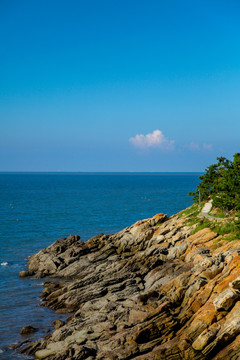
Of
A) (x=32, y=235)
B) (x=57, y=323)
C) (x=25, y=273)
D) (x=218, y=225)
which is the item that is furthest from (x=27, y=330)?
(x=32, y=235)

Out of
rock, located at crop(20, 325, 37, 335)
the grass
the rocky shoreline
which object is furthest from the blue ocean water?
the grass

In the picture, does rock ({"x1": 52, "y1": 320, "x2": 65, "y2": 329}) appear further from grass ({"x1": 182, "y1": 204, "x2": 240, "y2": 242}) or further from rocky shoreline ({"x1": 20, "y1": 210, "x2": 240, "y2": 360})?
grass ({"x1": 182, "y1": 204, "x2": 240, "y2": 242})

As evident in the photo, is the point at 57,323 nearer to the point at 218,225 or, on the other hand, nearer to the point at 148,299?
the point at 148,299

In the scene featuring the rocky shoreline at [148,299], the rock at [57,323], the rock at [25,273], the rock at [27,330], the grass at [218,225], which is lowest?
the rock at [27,330]

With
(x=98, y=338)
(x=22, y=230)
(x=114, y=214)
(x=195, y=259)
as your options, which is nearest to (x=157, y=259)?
(x=195, y=259)

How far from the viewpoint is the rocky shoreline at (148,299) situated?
25.1 metres

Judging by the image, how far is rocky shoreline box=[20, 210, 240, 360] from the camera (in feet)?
82.5

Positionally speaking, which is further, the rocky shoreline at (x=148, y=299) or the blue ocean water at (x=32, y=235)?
the blue ocean water at (x=32, y=235)

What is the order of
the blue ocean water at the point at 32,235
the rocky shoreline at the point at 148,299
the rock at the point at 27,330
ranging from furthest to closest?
1. the blue ocean water at the point at 32,235
2. the rock at the point at 27,330
3. the rocky shoreline at the point at 148,299

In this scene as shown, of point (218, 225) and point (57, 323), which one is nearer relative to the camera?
point (57, 323)

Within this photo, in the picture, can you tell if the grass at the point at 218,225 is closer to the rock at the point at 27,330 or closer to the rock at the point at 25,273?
the rock at the point at 27,330

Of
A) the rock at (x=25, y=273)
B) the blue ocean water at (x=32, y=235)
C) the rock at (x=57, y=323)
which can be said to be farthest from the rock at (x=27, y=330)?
the rock at (x=25, y=273)

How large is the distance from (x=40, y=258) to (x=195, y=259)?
23.4 m

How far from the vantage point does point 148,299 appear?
33.9 meters
